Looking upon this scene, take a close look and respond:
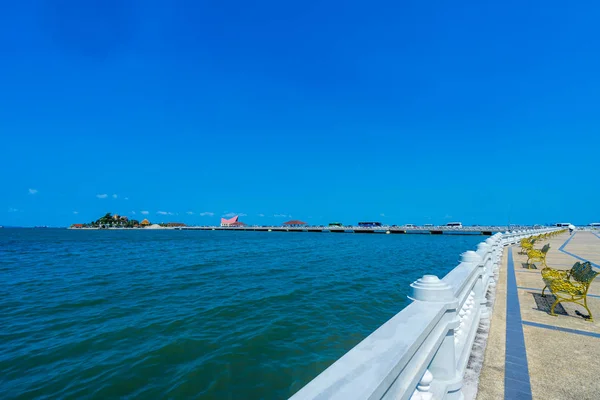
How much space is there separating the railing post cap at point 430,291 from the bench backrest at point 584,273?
4.77 meters

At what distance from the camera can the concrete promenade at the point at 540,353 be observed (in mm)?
2834

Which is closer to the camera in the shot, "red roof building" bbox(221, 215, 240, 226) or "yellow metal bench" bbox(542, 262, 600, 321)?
"yellow metal bench" bbox(542, 262, 600, 321)

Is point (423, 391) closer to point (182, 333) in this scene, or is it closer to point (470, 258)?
point (470, 258)

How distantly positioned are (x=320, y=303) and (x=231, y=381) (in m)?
4.16

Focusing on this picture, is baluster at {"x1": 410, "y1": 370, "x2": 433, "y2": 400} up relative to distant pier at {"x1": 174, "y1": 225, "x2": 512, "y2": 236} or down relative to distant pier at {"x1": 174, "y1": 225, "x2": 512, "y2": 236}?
down

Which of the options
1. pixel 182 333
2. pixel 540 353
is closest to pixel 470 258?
pixel 540 353

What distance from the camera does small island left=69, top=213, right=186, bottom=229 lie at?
477 ft

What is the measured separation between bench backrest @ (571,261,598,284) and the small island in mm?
164749

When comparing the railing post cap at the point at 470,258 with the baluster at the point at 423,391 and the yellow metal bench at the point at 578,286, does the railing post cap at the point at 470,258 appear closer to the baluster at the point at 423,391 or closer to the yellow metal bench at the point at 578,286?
the yellow metal bench at the point at 578,286

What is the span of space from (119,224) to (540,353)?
178 m

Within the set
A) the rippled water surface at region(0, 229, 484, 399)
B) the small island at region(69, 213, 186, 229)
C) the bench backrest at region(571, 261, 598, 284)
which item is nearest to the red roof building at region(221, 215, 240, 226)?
the small island at region(69, 213, 186, 229)

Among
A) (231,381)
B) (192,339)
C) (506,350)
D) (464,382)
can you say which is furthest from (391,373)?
(192,339)

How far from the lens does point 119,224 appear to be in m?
150

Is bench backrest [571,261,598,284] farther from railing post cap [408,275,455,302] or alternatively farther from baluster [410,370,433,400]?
baluster [410,370,433,400]
